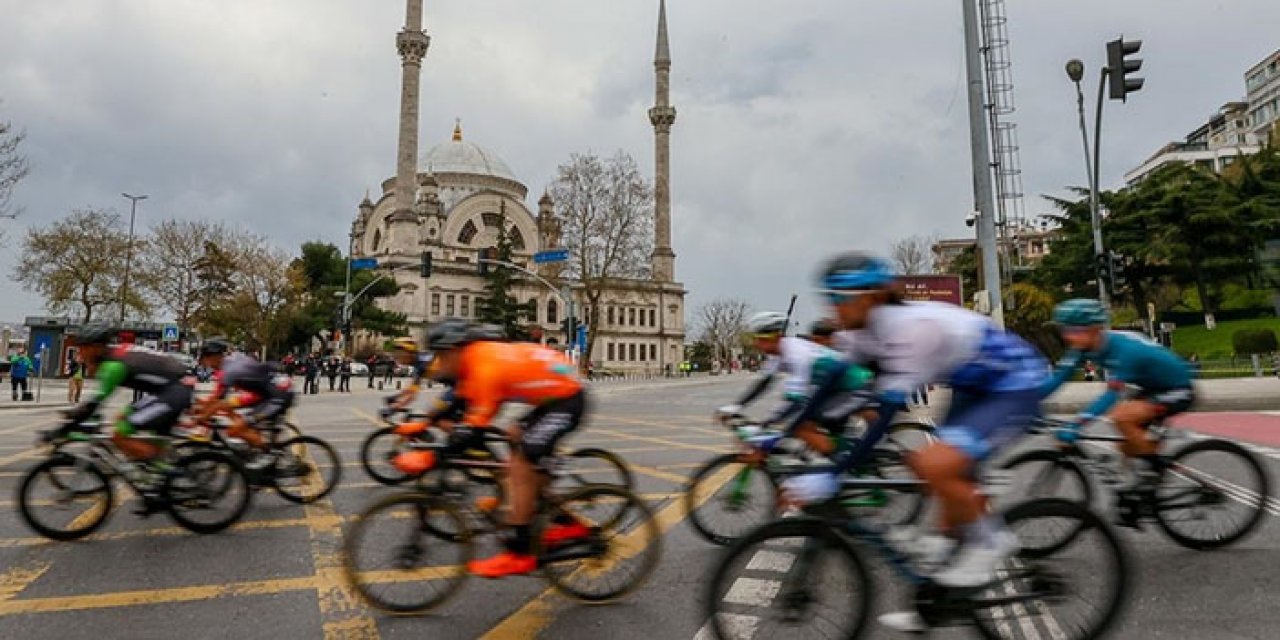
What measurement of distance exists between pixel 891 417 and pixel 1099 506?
297 cm

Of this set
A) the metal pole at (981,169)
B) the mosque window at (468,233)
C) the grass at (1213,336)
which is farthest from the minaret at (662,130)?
the metal pole at (981,169)

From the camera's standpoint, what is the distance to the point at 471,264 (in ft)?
258

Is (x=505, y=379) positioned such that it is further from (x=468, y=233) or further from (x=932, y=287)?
(x=468, y=233)

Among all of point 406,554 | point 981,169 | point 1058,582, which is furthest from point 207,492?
point 981,169

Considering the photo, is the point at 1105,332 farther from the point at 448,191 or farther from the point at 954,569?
the point at 448,191

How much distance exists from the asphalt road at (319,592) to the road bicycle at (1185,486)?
0.51 ft

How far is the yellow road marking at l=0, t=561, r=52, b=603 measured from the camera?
14.0 ft

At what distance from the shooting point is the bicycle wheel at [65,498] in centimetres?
542

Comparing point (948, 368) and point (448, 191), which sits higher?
point (448, 191)

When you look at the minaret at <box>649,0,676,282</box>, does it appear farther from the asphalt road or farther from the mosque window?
the asphalt road

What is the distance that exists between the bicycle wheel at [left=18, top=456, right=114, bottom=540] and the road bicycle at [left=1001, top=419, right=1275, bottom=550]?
6692mm

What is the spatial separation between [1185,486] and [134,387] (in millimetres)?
7708

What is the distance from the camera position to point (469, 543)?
3.99m

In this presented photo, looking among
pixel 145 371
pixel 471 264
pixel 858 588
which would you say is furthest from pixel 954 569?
pixel 471 264
